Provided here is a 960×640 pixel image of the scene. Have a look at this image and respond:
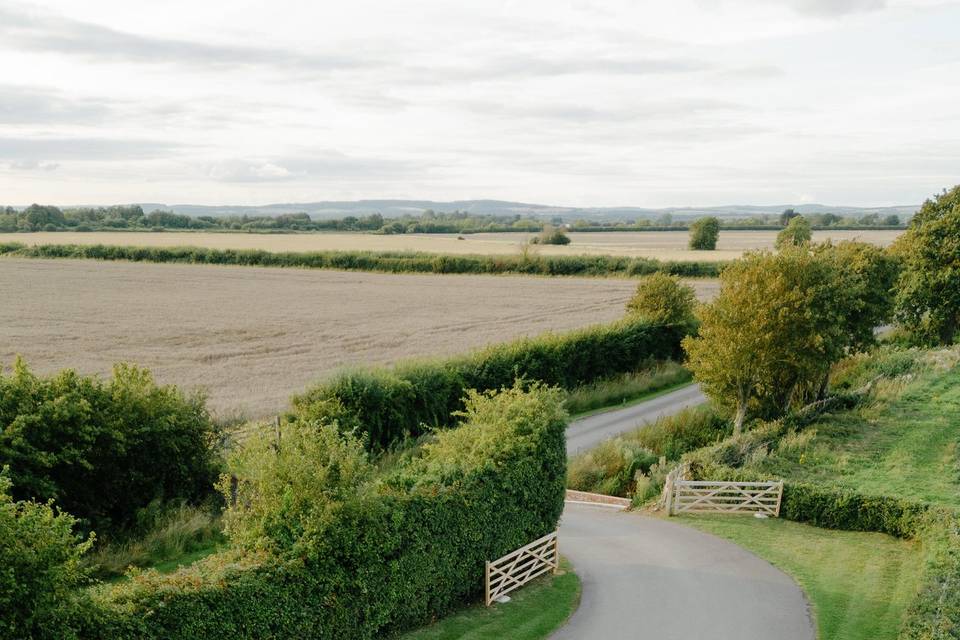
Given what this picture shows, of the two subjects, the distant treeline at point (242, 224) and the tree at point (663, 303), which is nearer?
the tree at point (663, 303)

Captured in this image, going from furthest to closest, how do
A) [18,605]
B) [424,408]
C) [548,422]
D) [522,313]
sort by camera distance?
[522,313] < [424,408] < [548,422] < [18,605]

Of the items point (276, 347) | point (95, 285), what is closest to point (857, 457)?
point (276, 347)

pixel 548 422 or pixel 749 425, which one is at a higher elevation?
pixel 548 422

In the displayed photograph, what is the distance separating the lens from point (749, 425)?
34781mm

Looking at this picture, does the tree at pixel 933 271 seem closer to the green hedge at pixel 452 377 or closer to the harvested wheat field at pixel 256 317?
the green hedge at pixel 452 377

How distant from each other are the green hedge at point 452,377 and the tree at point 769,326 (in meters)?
7.57

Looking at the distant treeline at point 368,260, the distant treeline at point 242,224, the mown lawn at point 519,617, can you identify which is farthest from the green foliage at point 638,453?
the distant treeline at point 242,224

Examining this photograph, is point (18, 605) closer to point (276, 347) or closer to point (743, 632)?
point (743, 632)

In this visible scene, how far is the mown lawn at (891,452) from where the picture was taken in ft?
78.5

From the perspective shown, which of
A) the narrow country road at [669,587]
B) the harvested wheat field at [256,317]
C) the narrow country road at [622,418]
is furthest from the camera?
the harvested wheat field at [256,317]

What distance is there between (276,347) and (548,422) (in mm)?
28681

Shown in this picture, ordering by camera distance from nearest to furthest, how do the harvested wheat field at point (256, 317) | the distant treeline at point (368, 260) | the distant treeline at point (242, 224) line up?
the harvested wheat field at point (256, 317) → the distant treeline at point (368, 260) → the distant treeline at point (242, 224)

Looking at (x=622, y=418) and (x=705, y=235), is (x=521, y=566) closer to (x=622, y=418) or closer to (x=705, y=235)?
(x=622, y=418)

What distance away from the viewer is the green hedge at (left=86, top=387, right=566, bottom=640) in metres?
11.3
